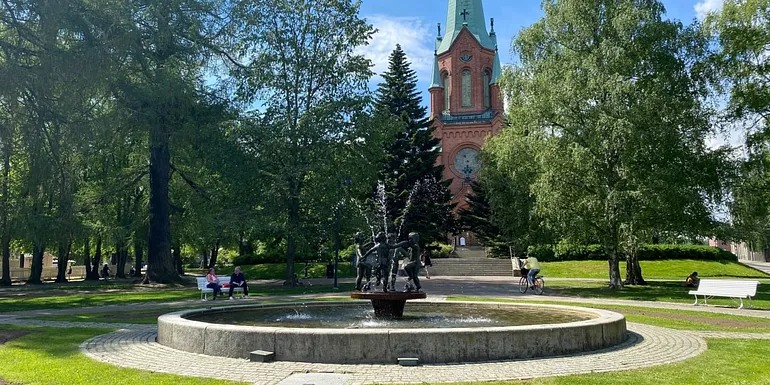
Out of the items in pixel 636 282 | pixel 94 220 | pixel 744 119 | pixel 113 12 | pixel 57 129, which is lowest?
pixel 636 282

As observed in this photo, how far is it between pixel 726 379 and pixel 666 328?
5089 mm

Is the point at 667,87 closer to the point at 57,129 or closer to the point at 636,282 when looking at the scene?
the point at 636,282

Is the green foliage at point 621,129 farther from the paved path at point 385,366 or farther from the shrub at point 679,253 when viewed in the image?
the shrub at point 679,253

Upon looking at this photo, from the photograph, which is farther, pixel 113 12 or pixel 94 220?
pixel 94 220

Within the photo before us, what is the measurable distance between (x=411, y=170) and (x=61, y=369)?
1559 inches

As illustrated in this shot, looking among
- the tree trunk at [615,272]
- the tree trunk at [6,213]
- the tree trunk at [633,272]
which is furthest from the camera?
the tree trunk at [633,272]

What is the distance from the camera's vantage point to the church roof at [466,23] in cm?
6288

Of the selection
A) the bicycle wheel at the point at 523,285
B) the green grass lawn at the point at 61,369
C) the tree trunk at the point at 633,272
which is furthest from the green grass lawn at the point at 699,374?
the tree trunk at the point at 633,272

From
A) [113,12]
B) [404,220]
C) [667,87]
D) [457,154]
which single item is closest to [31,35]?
[113,12]

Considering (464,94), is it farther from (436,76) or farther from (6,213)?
(6,213)

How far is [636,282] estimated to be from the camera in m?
26.6

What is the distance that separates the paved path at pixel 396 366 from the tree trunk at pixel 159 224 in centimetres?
1926

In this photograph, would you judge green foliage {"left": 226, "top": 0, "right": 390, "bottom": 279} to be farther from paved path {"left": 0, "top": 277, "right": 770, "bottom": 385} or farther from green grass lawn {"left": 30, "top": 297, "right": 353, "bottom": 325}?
paved path {"left": 0, "top": 277, "right": 770, "bottom": 385}

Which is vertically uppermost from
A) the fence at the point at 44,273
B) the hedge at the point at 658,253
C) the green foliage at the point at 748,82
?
the green foliage at the point at 748,82
